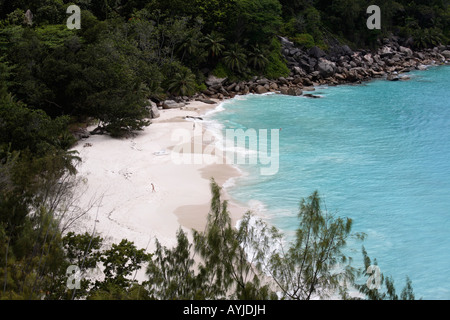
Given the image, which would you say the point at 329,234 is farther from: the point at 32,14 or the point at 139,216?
the point at 32,14

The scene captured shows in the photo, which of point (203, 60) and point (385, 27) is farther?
point (385, 27)

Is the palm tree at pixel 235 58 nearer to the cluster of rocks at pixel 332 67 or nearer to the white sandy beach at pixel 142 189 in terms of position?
the cluster of rocks at pixel 332 67

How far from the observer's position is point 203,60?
43156 mm

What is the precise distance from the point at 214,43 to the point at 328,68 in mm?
15363

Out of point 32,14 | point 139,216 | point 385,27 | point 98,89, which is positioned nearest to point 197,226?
point 139,216

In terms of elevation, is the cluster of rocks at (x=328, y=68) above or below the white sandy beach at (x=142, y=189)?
above

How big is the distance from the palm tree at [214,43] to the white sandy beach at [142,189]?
692 inches

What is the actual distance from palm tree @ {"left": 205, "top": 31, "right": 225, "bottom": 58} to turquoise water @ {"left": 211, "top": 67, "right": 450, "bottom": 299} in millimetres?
5581

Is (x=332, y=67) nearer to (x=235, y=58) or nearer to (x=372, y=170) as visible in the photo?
(x=235, y=58)

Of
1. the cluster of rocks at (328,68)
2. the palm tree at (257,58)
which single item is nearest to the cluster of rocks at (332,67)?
the cluster of rocks at (328,68)

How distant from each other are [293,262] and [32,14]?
35984 millimetres

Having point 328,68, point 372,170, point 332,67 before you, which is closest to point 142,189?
point 372,170

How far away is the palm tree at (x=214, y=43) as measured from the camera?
1685 inches

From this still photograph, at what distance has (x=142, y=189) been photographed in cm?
2036
